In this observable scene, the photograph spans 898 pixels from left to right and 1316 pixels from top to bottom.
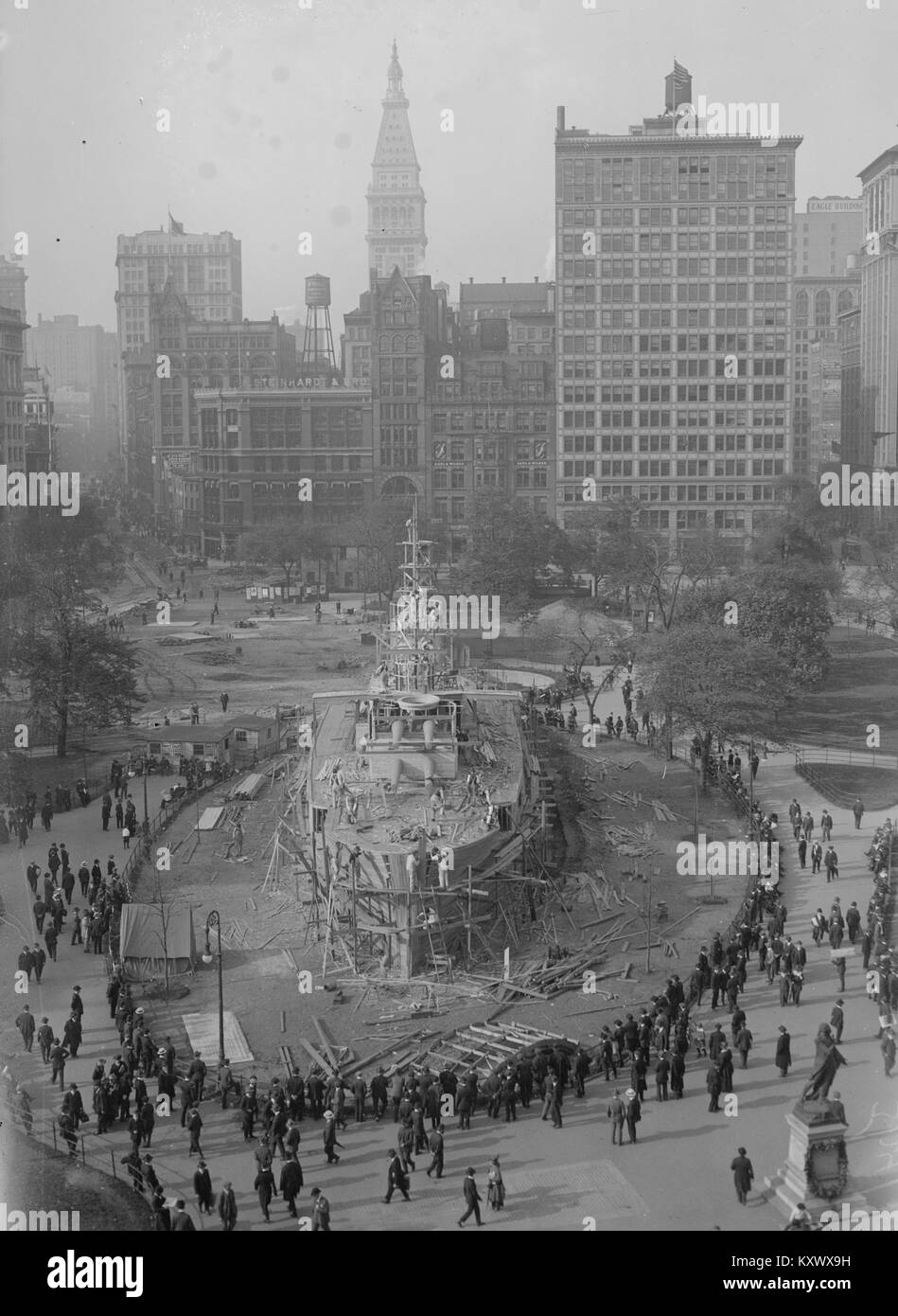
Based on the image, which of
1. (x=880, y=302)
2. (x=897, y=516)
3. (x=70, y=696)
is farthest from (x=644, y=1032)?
(x=880, y=302)

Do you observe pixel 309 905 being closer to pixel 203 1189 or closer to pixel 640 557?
pixel 203 1189

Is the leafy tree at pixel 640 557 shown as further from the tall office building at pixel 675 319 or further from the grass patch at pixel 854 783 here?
the grass patch at pixel 854 783

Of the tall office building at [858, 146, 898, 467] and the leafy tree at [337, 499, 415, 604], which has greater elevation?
the tall office building at [858, 146, 898, 467]

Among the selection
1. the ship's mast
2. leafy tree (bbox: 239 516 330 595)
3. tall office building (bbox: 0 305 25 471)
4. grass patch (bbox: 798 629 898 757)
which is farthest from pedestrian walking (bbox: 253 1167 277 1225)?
leafy tree (bbox: 239 516 330 595)

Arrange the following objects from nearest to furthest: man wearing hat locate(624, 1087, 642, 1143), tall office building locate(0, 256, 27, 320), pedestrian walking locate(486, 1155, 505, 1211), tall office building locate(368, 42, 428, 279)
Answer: pedestrian walking locate(486, 1155, 505, 1211) < man wearing hat locate(624, 1087, 642, 1143) < tall office building locate(0, 256, 27, 320) < tall office building locate(368, 42, 428, 279)

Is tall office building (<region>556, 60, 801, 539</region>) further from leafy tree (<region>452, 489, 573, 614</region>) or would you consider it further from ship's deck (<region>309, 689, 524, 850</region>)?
ship's deck (<region>309, 689, 524, 850</region>)

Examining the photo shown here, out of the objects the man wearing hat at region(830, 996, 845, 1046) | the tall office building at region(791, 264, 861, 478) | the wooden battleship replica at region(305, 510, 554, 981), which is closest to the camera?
Answer: the man wearing hat at region(830, 996, 845, 1046)
